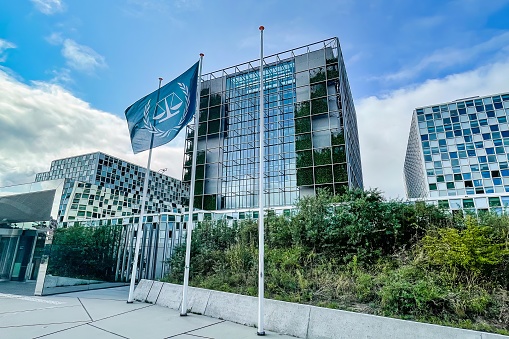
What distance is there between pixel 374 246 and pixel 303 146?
71.3 ft

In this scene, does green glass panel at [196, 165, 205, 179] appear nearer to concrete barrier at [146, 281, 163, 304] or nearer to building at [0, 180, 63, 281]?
building at [0, 180, 63, 281]

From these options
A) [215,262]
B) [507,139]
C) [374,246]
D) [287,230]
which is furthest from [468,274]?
[507,139]

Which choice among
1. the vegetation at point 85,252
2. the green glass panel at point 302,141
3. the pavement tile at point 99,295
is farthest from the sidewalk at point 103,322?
the green glass panel at point 302,141

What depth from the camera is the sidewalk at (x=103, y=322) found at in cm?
425

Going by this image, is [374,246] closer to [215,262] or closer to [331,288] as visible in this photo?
[331,288]

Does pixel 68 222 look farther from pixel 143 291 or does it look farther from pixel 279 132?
pixel 279 132

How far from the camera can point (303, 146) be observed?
91.5ft

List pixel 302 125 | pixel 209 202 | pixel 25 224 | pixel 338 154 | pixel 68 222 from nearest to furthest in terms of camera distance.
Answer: pixel 68 222
pixel 25 224
pixel 338 154
pixel 302 125
pixel 209 202

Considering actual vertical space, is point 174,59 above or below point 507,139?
below

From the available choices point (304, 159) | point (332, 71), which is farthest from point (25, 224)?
point (332, 71)

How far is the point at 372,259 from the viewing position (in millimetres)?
6285

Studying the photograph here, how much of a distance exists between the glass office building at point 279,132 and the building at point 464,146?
24412 mm

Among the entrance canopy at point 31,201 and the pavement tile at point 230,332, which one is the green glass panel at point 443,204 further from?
the entrance canopy at point 31,201

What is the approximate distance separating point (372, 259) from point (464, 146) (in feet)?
167
